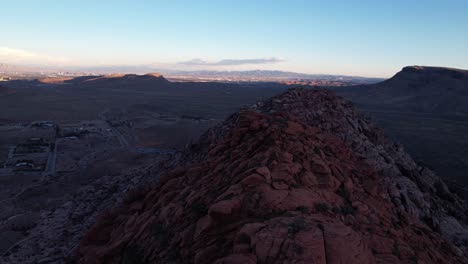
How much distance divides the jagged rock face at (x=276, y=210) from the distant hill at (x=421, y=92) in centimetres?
7287

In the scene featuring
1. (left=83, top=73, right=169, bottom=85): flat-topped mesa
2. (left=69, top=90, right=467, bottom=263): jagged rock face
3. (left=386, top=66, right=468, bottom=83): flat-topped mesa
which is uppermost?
(left=69, top=90, right=467, bottom=263): jagged rock face

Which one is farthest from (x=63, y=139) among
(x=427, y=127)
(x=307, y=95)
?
(x=427, y=127)

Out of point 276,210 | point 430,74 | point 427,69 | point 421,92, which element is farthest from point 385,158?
point 427,69

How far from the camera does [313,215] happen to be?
26.7 feet

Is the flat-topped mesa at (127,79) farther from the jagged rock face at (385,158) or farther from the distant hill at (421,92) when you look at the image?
the jagged rock face at (385,158)

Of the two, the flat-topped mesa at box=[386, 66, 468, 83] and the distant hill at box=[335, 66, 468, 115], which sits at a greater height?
the flat-topped mesa at box=[386, 66, 468, 83]

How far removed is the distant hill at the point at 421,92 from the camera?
268 ft

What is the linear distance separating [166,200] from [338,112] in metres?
10.1

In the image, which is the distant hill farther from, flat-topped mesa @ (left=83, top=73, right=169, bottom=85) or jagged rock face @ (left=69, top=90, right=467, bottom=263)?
jagged rock face @ (left=69, top=90, right=467, bottom=263)

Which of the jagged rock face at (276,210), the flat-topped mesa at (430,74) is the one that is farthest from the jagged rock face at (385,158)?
the flat-topped mesa at (430,74)

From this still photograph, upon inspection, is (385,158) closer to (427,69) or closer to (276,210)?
(276,210)

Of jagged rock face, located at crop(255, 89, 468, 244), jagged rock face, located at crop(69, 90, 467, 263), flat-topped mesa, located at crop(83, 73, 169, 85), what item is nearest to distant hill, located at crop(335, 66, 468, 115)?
flat-topped mesa, located at crop(83, 73, 169, 85)

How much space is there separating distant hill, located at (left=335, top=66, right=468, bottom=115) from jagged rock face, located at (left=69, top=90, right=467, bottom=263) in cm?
7287

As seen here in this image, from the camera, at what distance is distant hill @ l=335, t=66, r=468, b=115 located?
8175cm
